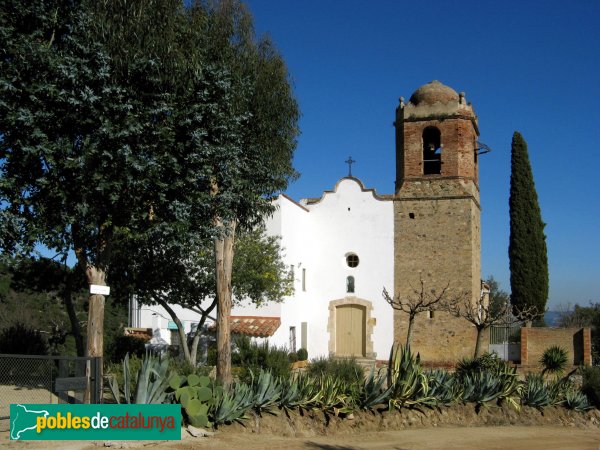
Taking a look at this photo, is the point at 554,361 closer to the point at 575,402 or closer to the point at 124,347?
the point at 575,402

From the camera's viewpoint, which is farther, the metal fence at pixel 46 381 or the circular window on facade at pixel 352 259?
the circular window on facade at pixel 352 259

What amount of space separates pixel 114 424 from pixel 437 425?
271 inches

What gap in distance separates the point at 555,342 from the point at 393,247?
707 centimetres

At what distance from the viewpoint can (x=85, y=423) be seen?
30.8 feet

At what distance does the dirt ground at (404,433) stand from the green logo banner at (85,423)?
15 cm

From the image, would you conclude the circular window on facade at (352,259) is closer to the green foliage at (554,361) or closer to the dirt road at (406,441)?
the green foliage at (554,361)

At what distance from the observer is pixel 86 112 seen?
1070 centimetres

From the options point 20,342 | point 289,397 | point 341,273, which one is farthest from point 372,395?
point 341,273

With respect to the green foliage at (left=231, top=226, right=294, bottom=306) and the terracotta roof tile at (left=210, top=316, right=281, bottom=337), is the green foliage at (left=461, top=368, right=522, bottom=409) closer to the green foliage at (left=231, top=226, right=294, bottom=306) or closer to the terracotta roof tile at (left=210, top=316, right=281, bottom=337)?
the green foliage at (left=231, top=226, right=294, bottom=306)

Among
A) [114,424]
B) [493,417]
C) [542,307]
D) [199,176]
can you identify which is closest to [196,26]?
[199,176]

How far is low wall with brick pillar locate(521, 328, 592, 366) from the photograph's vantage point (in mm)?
24375

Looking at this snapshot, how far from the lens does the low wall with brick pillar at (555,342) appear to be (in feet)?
80.0

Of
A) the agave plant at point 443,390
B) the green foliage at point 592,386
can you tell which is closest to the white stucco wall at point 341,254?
the green foliage at point 592,386

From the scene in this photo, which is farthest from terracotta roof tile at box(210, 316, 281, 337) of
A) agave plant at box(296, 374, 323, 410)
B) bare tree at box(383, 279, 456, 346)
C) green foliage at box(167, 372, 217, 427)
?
green foliage at box(167, 372, 217, 427)
